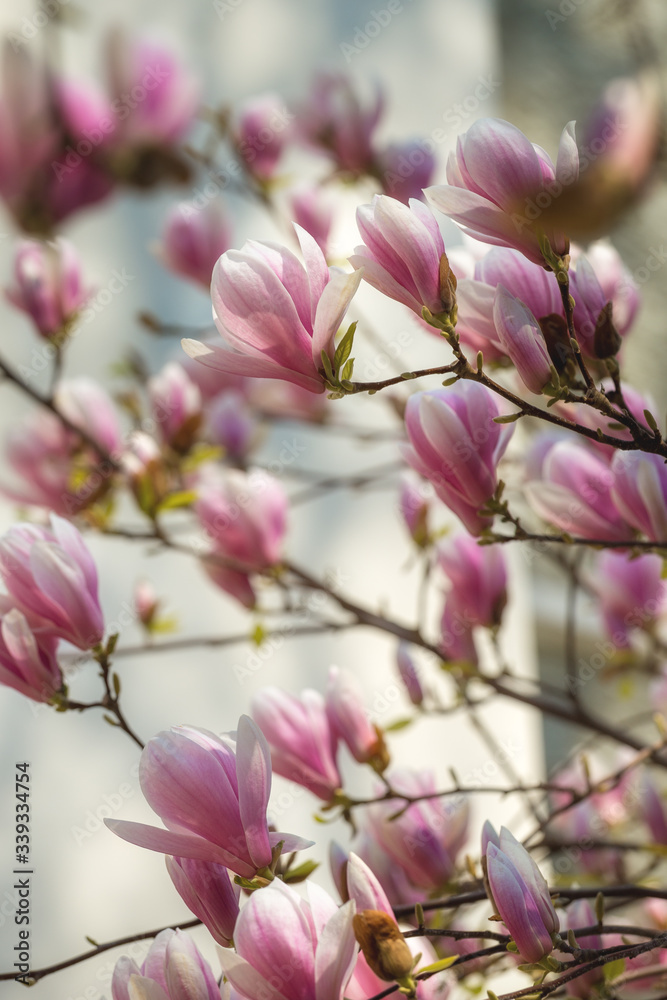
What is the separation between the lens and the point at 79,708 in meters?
0.35

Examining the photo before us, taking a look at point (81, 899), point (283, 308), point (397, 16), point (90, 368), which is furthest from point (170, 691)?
point (397, 16)

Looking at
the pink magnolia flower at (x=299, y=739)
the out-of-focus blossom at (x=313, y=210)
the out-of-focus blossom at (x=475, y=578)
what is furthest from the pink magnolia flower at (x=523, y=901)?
the out-of-focus blossom at (x=313, y=210)

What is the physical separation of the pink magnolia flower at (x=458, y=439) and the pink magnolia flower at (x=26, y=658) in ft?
0.56

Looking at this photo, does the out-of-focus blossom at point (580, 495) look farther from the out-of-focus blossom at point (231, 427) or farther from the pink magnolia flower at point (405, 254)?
the out-of-focus blossom at point (231, 427)

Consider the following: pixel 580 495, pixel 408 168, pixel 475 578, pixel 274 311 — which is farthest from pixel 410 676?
pixel 408 168

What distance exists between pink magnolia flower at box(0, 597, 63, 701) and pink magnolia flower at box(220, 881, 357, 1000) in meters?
0.14

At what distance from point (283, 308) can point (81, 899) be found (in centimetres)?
52

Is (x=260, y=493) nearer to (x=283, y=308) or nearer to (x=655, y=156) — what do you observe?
(x=283, y=308)

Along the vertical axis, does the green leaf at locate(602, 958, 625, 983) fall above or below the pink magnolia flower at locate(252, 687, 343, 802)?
below

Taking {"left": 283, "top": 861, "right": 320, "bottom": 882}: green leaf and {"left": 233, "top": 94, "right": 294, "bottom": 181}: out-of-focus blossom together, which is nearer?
{"left": 283, "top": 861, "right": 320, "bottom": 882}: green leaf

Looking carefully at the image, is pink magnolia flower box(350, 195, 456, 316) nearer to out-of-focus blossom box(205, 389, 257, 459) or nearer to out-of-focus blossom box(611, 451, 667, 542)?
out-of-focus blossom box(611, 451, 667, 542)

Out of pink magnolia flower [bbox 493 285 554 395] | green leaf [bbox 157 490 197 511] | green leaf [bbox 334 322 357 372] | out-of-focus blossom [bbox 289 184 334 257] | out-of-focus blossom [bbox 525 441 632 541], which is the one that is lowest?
green leaf [bbox 157 490 197 511]

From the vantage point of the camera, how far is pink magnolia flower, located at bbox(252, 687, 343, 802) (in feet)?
1.34

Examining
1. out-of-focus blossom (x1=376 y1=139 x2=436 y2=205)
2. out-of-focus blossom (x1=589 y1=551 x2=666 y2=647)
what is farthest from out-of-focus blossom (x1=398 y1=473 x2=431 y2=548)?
out-of-focus blossom (x1=376 y1=139 x2=436 y2=205)
